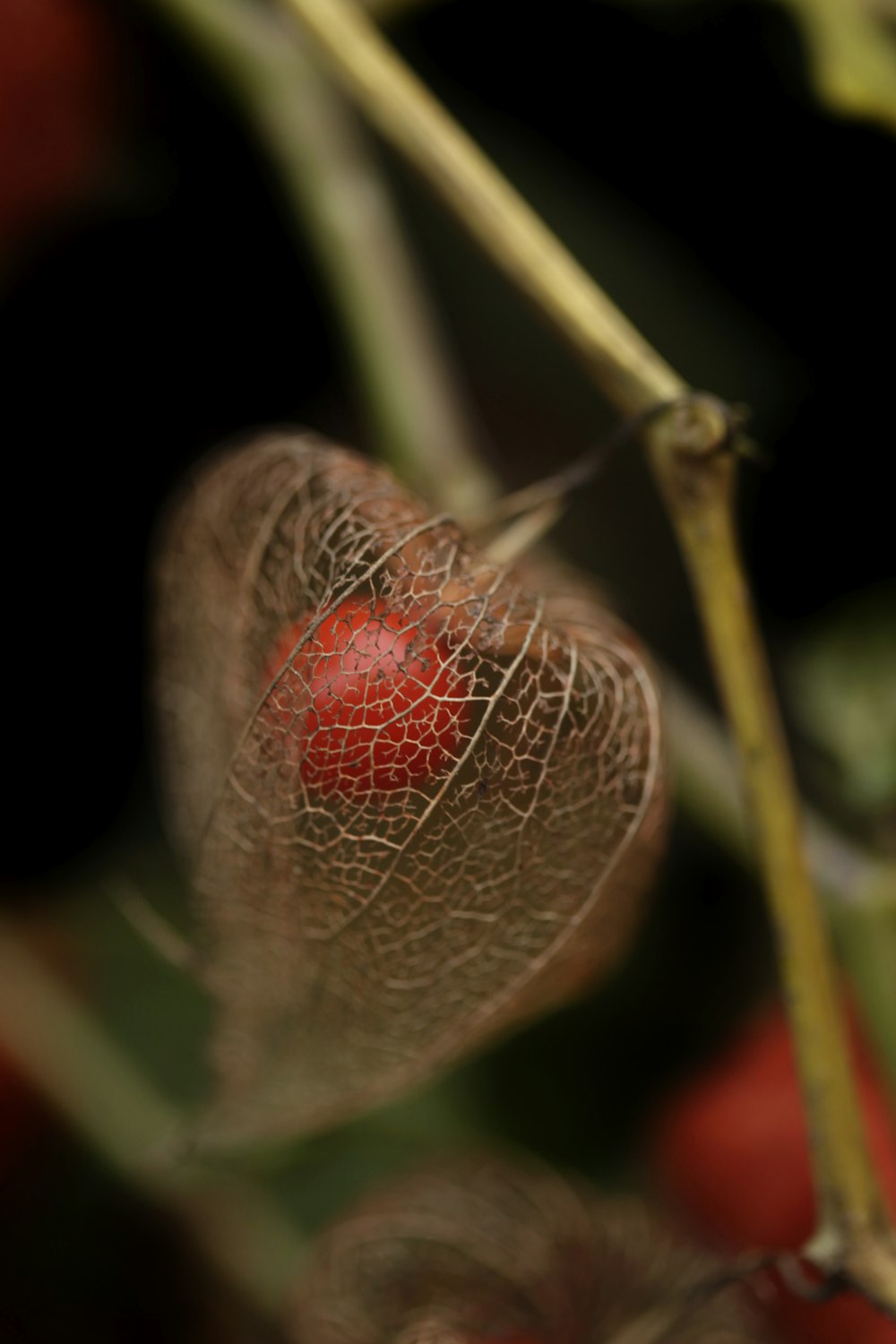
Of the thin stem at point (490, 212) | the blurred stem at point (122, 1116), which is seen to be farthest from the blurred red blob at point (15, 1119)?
the thin stem at point (490, 212)

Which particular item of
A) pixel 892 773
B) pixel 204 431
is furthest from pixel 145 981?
pixel 892 773

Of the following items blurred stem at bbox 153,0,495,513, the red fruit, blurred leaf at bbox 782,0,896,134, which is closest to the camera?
the red fruit

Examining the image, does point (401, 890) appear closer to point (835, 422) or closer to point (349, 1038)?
point (349, 1038)

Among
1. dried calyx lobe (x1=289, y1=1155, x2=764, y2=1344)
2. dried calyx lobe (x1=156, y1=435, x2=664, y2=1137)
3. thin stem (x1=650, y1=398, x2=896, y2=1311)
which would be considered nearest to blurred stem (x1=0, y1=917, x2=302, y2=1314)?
dried calyx lobe (x1=289, y1=1155, x2=764, y2=1344)

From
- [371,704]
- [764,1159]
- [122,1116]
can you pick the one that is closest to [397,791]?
[371,704]

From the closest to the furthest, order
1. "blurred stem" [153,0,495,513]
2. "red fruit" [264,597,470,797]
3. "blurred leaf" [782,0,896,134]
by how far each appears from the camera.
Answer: "red fruit" [264,597,470,797] → "blurred leaf" [782,0,896,134] → "blurred stem" [153,0,495,513]

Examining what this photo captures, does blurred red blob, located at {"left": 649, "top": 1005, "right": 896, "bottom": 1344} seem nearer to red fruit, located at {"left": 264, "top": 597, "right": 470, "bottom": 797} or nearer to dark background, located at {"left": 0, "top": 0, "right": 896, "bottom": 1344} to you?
dark background, located at {"left": 0, "top": 0, "right": 896, "bottom": 1344}

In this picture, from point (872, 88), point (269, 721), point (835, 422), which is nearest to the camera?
point (269, 721)
